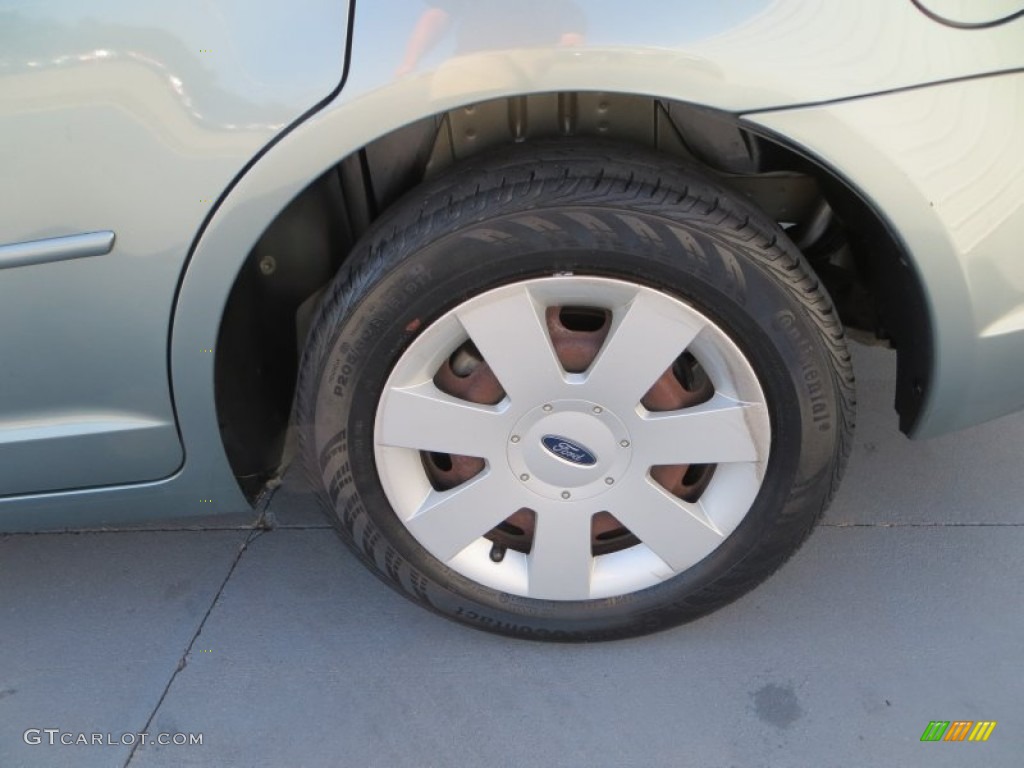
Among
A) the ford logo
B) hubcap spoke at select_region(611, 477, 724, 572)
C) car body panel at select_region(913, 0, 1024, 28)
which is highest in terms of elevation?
car body panel at select_region(913, 0, 1024, 28)

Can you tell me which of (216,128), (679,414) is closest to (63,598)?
(216,128)

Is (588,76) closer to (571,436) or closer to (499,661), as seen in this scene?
(571,436)

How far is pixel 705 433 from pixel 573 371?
271 millimetres

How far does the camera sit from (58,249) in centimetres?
142

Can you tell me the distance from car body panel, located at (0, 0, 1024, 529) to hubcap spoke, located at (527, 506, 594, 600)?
0.77m

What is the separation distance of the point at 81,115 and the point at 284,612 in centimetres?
115

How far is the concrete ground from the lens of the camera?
1.64 m

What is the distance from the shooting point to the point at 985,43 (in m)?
1.30

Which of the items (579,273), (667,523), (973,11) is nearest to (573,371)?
(579,273)

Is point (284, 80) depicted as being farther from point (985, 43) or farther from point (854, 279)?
point (854, 279)

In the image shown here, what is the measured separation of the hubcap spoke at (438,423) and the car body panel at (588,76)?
1.33ft

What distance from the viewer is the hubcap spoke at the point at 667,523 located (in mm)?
1653

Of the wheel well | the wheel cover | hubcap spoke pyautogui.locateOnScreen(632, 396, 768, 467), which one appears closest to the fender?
the wheel well

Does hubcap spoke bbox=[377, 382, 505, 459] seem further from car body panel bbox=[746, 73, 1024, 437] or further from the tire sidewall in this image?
car body panel bbox=[746, 73, 1024, 437]
